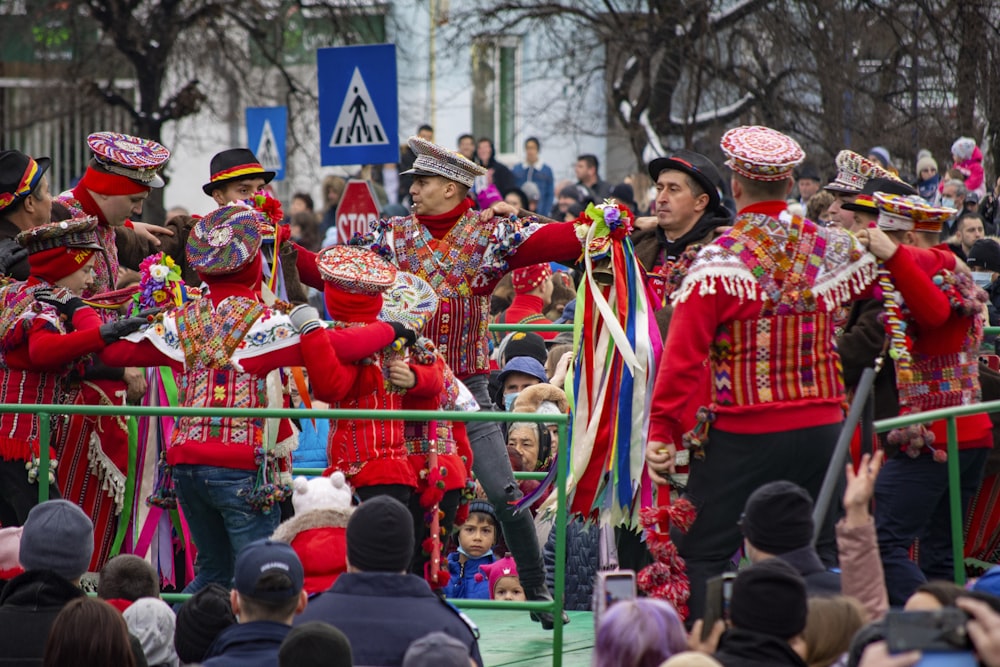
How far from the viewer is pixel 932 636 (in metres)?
4.01

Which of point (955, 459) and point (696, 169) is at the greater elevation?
point (696, 169)

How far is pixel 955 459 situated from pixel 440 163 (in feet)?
8.45

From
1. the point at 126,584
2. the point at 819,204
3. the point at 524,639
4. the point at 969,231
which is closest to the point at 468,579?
the point at 524,639

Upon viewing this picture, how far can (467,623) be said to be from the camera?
5270 mm

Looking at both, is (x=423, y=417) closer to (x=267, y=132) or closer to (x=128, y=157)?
(x=128, y=157)

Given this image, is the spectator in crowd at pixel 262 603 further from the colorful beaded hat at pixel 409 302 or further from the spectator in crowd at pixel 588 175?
the spectator in crowd at pixel 588 175

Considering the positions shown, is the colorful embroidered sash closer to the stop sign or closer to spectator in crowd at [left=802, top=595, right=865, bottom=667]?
spectator in crowd at [left=802, top=595, right=865, bottom=667]

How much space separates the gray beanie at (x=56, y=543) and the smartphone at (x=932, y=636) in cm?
287

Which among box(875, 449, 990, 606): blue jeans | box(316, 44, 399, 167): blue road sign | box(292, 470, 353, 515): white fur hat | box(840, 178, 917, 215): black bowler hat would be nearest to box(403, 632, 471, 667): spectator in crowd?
box(292, 470, 353, 515): white fur hat

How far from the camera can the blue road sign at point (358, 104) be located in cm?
1070

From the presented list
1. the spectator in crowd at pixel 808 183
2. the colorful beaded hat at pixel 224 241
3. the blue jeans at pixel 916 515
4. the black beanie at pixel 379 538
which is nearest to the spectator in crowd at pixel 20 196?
the colorful beaded hat at pixel 224 241

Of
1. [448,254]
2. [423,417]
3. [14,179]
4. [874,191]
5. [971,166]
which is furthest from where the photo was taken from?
[971,166]

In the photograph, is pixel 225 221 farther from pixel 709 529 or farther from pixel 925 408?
pixel 925 408

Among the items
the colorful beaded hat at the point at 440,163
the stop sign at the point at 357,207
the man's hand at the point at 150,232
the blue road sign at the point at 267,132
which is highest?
the blue road sign at the point at 267,132
